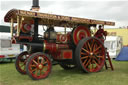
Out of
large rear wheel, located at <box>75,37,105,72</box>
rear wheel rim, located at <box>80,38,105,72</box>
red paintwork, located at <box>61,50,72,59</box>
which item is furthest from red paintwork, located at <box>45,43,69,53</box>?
rear wheel rim, located at <box>80,38,105,72</box>

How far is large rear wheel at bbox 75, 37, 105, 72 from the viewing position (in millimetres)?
5797

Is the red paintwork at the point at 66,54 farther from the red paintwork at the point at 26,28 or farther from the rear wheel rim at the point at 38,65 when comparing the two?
the red paintwork at the point at 26,28

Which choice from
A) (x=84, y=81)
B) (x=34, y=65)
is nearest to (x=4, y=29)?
(x=34, y=65)

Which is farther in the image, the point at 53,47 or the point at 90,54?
the point at 90,54

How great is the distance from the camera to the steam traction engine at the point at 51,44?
521cm

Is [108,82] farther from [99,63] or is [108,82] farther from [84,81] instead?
[99,63]

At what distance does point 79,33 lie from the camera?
6.33 metres

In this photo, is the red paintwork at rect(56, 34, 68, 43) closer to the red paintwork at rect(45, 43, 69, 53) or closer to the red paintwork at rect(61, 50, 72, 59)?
the red paintwork at rect(45, 43, 69, 53)

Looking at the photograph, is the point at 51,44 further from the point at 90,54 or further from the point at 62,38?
the point at 90,54

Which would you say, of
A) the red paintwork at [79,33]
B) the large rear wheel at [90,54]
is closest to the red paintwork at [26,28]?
the red paintwork at [79,33]

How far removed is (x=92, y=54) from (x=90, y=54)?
85mm

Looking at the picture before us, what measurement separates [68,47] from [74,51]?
0.90ft

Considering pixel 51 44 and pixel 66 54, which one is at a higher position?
pixel 51 44

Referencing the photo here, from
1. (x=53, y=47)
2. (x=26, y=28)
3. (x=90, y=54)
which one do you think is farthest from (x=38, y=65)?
(x=90, y=54)
